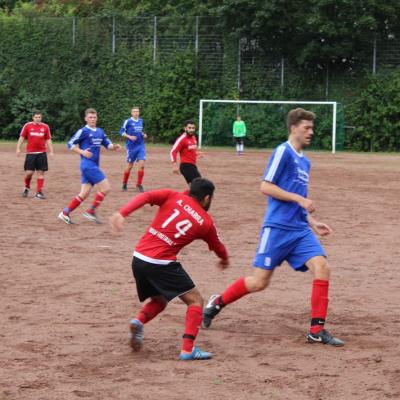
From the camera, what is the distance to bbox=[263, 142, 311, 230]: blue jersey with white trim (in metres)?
7.37

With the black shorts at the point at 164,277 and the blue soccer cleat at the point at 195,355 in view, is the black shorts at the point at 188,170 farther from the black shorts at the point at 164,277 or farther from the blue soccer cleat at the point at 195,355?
the blue soccer cleat at the point at 195,355

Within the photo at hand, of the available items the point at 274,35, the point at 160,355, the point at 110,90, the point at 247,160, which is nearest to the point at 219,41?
the point at 274,35

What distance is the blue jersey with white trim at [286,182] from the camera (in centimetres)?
737

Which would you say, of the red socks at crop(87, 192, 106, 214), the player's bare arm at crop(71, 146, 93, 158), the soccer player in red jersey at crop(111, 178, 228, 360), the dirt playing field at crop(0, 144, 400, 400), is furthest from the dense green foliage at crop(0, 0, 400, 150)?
the soccer player in red jersey at crop(111, 178, 228, 360)

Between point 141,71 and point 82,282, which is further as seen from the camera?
point 141,71

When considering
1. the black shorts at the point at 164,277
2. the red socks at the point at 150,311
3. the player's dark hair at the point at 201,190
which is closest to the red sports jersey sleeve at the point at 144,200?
the player's dark hair at the point at 201,190

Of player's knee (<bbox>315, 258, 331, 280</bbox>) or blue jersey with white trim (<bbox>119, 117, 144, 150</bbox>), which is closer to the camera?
player's knee (<bbox>315, 258, 331, 280</bbox>)

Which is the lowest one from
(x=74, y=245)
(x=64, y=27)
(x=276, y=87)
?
(x=74, y=245)

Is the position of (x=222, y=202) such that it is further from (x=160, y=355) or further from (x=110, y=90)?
(x=110, y=90)

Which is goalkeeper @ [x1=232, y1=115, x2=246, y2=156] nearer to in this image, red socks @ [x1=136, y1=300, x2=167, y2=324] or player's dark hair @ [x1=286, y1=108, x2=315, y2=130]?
player's dark hair @ [x1=286, y1=108, x2=315, y2=130]

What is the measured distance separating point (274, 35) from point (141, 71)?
7168mm

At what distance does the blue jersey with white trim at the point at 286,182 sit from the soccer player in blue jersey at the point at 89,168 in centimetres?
773

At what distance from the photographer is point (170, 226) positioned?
6.91 m

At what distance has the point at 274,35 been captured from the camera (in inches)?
1651
